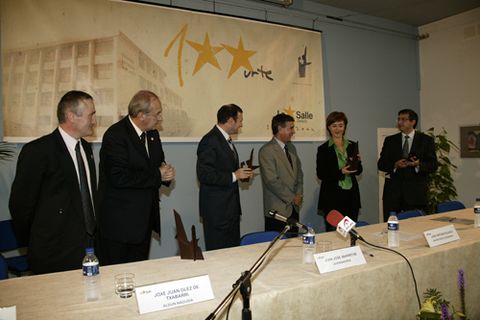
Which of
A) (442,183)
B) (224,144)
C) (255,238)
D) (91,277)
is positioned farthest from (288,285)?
(442,183)

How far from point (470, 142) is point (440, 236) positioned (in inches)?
157

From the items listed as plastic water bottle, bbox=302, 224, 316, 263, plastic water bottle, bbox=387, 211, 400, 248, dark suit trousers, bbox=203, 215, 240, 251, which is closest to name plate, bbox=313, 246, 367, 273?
plastic water bottle, bbox=302, 224, 316, 263

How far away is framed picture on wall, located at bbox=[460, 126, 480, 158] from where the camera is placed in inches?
213

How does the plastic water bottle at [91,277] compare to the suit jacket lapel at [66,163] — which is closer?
the plastic water bottle at [91,277]

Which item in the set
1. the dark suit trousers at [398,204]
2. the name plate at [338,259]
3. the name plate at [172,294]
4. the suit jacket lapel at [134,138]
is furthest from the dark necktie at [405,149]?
the name plate at [172,294]

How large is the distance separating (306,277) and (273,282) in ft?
0.52

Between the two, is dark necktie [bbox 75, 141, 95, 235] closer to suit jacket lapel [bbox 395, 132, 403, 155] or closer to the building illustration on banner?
the building illustration on banner

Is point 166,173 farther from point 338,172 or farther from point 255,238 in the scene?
point 338,172

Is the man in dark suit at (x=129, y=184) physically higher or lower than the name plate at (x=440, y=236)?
higher

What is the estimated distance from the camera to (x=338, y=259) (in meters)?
1.80

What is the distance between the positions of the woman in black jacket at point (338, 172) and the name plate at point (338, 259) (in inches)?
77.0

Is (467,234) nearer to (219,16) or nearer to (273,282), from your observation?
(273,282)

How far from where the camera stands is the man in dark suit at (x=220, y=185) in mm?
3172

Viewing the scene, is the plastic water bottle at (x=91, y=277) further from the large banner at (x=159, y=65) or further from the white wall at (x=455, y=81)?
the white wall at (x=455, y=81)
